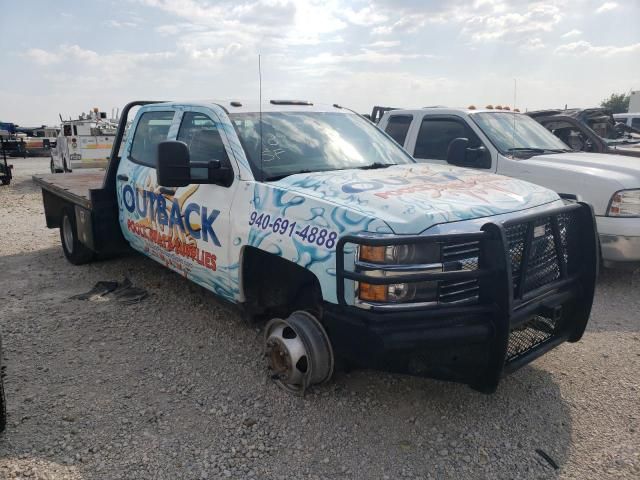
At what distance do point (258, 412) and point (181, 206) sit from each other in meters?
1.72

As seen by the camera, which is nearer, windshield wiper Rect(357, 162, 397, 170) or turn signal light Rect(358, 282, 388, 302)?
turn signal light Rect(358, 282, 388, 302)

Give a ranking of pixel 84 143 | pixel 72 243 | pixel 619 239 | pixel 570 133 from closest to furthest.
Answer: pixel 619 239
pixel 72 243
pixel 570 133
pixel 84 143

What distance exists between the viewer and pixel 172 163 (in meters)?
3.38

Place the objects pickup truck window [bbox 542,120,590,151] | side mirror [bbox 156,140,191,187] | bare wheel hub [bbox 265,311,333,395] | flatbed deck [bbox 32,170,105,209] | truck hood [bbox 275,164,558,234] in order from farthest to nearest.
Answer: pickup truck window [bbox 542,120,590,151]
flatbed deck [bbox 32,170,105,209]
side mirror [bbox 156,140,191,187]
bare wheel hub [bbox 265,311,333,395]
truck hood [bbox 275,164,558,234]

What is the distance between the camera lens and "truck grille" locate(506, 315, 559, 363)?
3018 millimetres

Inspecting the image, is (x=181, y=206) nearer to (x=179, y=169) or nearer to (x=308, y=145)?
(x=179, y=169)

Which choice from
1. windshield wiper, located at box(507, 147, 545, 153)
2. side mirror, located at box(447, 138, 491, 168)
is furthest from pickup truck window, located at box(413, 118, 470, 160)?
windshield wiper, located at box(507, 147, 545, 153)

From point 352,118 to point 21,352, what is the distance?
3.21m

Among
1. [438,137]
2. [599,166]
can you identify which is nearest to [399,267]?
[599,166]

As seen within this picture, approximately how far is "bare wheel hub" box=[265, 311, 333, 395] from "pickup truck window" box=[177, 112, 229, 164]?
1.26 metres

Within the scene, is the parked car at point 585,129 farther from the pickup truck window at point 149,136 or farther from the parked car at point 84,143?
the parked car at point 84,143

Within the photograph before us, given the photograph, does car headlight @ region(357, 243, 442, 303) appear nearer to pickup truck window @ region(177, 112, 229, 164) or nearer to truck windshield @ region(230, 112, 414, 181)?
truck windshield @ region(230, 112, 414, 181)

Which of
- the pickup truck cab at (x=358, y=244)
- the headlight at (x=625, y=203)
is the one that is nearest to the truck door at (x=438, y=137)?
the headlight at (x=625, y=203)

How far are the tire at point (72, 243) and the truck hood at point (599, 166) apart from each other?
5.14 metres
